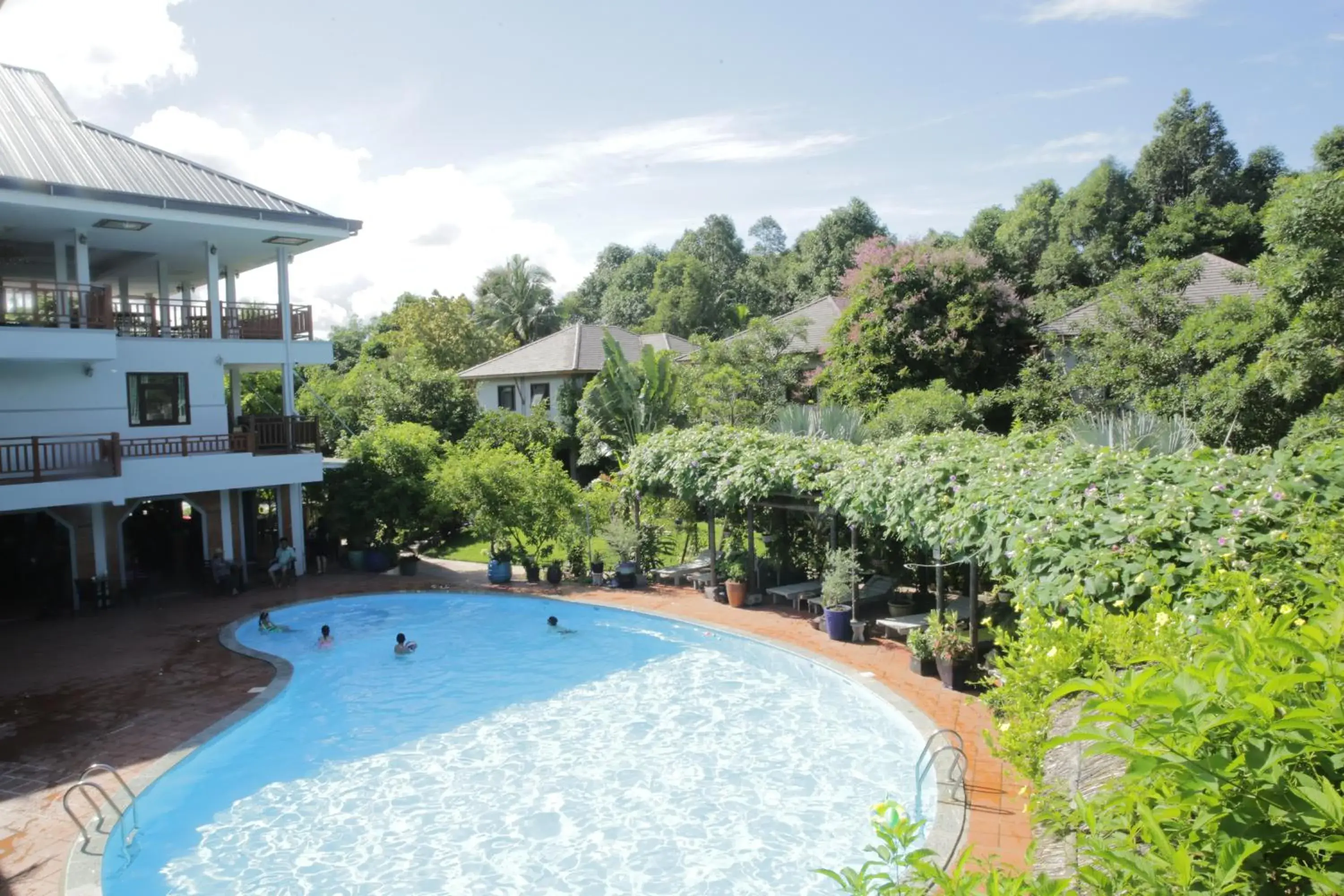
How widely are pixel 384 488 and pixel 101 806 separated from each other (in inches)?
526

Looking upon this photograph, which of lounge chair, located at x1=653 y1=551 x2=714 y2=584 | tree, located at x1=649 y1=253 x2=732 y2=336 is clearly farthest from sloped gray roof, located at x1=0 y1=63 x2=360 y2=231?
tree, located at x1=649 y1=253 x2=732 y2=336

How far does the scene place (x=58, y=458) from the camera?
18.6 m

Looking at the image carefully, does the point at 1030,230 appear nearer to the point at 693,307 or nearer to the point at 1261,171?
the point at 1261,171

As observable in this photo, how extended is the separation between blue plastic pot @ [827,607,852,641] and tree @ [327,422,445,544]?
1161 cm

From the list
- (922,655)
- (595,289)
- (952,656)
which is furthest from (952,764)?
(595,289)

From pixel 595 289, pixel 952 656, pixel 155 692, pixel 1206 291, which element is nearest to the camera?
pixel 952 656

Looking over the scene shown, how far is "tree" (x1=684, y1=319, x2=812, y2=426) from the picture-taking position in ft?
87.4

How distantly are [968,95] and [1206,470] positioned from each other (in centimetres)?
1328

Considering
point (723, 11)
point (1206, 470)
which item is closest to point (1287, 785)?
point (1206, 470)

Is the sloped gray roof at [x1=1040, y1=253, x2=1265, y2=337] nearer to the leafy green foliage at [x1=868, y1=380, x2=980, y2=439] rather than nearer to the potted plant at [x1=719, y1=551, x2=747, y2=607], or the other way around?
the leafy green foliage at [x1=868, y1=380, x2=980, y2=439]

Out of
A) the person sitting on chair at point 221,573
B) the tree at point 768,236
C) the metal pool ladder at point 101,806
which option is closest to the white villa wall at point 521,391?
the person sitting on chair at point 221,573

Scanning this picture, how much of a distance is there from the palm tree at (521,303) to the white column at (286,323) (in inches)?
1355

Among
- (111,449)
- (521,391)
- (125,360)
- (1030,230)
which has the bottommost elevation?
(111,449)

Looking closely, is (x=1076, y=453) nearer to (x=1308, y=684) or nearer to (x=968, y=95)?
(x=1308, y=684)
